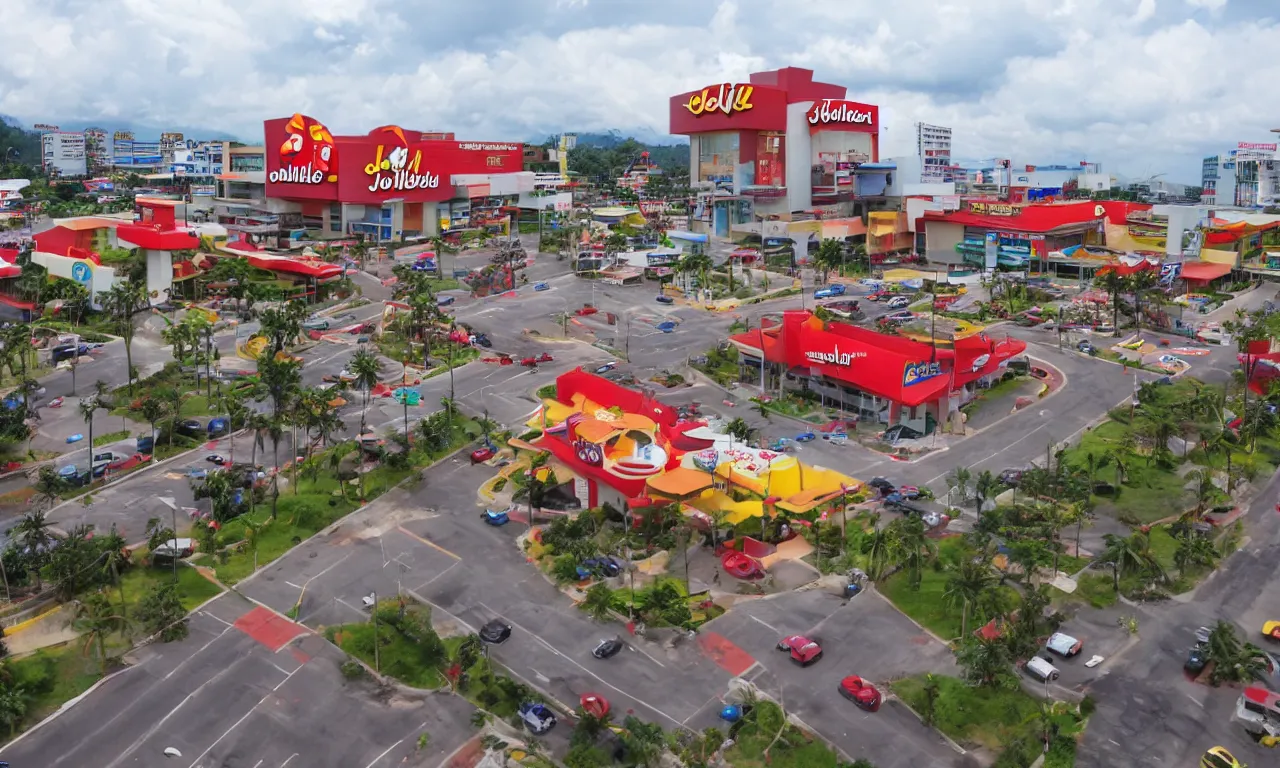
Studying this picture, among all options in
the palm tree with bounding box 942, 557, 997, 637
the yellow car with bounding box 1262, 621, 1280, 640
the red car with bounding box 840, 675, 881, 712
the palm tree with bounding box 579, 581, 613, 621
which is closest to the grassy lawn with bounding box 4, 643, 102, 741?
→ the palm tree with bounding box 579, 581, 613, 621

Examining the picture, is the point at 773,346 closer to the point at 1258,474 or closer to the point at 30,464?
the point at 1258,474

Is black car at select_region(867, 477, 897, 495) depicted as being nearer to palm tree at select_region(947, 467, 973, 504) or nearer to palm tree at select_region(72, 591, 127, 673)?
palm tree at select_region(947, 467, 973, 504)

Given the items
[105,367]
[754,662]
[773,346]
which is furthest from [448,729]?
[105,367]

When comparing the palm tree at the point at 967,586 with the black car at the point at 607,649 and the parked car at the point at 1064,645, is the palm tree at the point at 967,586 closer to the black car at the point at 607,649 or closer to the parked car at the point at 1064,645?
the parked car at the point at 1064,645

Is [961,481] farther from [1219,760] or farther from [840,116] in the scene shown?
[840,116]

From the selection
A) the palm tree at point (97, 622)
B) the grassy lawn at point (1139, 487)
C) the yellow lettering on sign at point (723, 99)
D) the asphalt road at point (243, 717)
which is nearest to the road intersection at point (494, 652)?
the asphalt road at point (243, 717)

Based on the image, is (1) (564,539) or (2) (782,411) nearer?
(1) (564,539)
